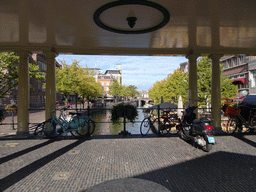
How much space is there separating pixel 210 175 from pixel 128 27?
509 centimetres

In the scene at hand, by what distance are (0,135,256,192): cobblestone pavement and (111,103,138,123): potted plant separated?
1.46 meters

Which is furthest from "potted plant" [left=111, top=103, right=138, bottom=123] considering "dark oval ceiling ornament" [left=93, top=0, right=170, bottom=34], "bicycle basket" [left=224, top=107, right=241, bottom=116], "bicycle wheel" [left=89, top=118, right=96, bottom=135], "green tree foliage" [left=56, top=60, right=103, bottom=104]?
"green tree foliage" [left=56, top=60, right=103, bottom=104]

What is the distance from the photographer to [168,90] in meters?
36.5

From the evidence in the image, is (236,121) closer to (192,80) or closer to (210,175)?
(192,80)

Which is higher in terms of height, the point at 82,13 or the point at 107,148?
the point at 82,13

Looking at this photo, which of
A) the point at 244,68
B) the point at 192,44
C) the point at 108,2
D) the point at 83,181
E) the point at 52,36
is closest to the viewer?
the point at 83,181

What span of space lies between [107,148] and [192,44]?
5.83m

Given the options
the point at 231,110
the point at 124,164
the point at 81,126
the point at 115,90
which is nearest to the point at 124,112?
the point at 81,126

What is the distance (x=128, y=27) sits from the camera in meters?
6.65

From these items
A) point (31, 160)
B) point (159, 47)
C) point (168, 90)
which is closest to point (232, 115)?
point (159, 47)

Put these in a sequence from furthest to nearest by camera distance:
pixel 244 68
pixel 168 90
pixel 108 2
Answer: pixel 168 90
pixel 244 68
pixel 108 2

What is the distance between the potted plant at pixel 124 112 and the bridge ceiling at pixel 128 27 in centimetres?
286

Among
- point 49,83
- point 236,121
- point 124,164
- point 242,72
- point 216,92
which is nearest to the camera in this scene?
point 124,164

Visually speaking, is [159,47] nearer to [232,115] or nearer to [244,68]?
[232,115]
